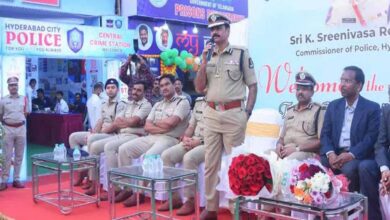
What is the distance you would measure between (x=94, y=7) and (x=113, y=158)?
5376 millimetres

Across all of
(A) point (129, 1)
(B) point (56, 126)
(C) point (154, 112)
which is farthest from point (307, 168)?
(A) point (129, 1)

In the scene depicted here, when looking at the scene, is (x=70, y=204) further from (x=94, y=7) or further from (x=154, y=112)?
(x=94, y=7)

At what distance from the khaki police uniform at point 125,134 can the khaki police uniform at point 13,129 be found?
1.11 meters

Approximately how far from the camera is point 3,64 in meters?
5.97

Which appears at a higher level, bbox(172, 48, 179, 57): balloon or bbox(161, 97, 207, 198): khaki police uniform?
bbox(172, 48, 179, 57): balloon

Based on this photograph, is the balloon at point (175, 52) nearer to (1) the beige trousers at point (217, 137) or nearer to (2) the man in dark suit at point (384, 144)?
(1) the beige trousers at point (217, 137)

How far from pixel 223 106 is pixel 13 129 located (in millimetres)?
3191

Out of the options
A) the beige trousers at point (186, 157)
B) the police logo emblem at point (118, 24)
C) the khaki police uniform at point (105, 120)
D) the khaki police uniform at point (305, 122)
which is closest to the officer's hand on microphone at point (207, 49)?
the khaki police uniform at point (305, 122)

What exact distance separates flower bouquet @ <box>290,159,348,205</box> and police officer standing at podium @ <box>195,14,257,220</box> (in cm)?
145

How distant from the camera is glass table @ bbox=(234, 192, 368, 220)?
7.98 ft

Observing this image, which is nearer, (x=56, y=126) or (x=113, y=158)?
(x=113, y=158)

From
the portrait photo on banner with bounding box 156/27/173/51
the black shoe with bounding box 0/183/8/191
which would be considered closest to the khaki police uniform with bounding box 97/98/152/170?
the black shoe with bounding box 0/183/8/191

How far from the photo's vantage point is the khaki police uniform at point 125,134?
5.28 meters

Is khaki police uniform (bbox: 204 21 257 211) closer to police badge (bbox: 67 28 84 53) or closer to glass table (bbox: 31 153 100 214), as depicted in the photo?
glass table (bbox: 31 153 100 214)
